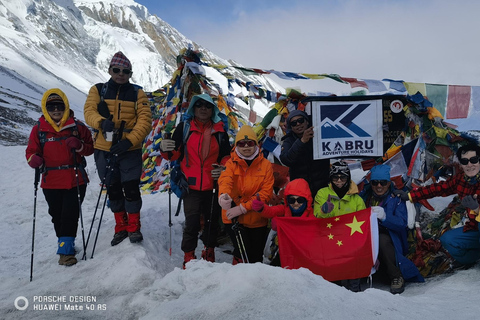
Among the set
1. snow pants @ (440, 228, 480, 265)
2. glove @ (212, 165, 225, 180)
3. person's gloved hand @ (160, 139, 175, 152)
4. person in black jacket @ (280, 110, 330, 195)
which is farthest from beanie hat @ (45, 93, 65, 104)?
snow pants @ (440, 228, 480, 265)

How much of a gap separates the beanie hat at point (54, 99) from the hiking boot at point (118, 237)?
188cm

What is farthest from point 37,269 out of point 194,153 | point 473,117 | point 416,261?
point 473,117

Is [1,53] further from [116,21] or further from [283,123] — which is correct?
[116,21]

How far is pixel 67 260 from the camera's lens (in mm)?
4344

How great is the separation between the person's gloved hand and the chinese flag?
62.5 inches

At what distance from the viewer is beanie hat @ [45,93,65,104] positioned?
14.5ft

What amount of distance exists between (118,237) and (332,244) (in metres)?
2.81

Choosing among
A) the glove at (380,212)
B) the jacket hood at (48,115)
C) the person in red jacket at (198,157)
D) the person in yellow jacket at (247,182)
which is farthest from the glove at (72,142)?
the glove at (380,212)

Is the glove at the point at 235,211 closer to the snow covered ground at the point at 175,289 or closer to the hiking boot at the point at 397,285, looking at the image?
the snow covered ground at the point at 175,289

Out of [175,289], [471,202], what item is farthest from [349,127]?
[175,289]

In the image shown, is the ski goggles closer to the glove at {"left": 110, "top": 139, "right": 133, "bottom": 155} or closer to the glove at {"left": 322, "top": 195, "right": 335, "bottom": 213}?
the glove at {"left": 110, "top": 139, "right": 133, "bottom": 155}

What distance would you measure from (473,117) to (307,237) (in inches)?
118

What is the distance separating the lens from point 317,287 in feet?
8.34

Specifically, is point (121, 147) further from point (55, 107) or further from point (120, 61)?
point (120, 61)
